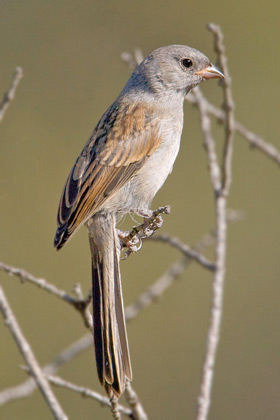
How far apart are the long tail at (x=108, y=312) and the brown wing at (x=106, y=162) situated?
0.52 feet

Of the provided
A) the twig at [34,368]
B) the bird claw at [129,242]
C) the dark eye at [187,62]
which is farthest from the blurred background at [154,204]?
the twig at [34,368]

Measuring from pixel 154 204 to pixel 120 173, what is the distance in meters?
2.84

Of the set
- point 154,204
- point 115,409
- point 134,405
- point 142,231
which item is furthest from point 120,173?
point 154,204

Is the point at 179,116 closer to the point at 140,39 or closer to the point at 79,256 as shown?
the point at 79,256

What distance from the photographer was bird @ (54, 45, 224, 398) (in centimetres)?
333

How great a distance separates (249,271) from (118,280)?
321 cm

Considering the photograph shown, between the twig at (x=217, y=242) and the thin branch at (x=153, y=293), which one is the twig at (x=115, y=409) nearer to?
the twig at (x=217, y=242)

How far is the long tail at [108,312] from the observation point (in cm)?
323

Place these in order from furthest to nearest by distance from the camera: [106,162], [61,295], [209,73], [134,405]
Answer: [209,73], [106,162], [61,295], [134,405]

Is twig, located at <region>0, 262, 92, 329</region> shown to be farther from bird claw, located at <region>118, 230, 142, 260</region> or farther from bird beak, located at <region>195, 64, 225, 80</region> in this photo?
bird beak, located at <region>195, 64, 225, 80</region>

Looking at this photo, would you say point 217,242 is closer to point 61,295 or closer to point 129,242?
point 129,242

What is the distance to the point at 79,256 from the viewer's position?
21.9 feet

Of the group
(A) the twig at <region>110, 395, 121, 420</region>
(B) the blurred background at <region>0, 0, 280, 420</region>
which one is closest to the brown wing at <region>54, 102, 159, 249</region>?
(A) the twig at <region>110, 395, 121, 420</region>

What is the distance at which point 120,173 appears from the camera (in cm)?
376
